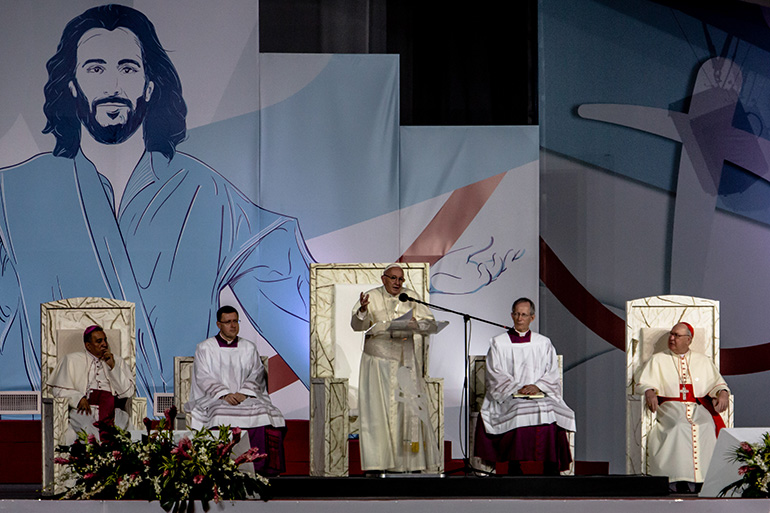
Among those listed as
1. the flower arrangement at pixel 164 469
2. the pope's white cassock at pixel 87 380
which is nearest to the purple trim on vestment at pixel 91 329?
the pope's white cassock at pixel 87 380

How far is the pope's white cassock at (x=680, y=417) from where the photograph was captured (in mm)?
6809

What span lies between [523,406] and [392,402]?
888mm

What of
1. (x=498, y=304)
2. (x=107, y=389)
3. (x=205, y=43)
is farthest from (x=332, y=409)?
(x=205, y=43)

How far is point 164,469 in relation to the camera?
464cm

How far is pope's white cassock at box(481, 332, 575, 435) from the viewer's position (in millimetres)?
6754

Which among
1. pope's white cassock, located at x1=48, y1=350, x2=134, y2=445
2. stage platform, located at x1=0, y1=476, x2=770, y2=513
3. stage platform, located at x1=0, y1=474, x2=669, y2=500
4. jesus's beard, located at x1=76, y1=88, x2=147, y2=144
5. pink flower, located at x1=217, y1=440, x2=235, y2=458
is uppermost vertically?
jesus's beard, located at x1=76, y1=88, x2=147, y2=144

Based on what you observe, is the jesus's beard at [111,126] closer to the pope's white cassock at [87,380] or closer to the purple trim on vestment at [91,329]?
the purple trim on vestment at [91,329]

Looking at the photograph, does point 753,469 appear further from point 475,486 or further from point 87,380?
point 87,380

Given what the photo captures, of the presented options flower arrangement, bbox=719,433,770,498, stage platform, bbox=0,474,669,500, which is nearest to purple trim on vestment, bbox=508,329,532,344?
stage platform, bbox=0,474,669,500

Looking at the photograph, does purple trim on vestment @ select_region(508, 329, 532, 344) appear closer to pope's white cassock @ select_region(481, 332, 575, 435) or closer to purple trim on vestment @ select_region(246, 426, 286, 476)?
pope's white cassock @ select_region(481, 332, 575, 435)

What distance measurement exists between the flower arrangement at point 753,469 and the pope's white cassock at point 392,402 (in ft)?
6.66

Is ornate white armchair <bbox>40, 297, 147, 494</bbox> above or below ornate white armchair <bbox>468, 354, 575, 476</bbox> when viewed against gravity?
above

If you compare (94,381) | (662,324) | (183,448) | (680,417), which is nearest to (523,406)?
(680,417)

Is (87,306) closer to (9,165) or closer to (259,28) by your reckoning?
(9,165)
